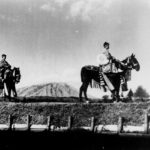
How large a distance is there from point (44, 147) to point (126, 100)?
16.0 meters

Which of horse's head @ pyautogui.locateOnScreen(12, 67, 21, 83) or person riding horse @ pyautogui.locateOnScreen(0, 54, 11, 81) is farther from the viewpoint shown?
horse's head @ pyautogui.locateOnScreen(12, 67, 21, 83)

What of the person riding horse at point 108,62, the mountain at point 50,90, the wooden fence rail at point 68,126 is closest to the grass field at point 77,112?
the wooden fence rail at point 68,126

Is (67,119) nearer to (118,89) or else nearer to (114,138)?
(118,89)

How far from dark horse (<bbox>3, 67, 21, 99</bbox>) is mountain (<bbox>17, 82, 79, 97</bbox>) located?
2002 inches

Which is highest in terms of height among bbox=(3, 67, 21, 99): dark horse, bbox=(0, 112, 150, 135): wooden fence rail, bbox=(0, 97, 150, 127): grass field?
bbox=(3, 67, 21, 99): dark horse

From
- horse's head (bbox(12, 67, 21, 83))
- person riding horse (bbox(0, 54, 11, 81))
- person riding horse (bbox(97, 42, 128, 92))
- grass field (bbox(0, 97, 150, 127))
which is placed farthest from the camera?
horse's head (bbox(12, 67, 21, 83))

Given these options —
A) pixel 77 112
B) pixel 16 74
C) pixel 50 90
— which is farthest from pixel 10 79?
pixel 50 90

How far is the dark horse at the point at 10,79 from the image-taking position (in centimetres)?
3397

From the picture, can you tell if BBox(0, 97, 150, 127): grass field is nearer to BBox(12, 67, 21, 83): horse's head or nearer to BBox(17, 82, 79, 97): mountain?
BBox(12, 67, 21, 83): horse's head

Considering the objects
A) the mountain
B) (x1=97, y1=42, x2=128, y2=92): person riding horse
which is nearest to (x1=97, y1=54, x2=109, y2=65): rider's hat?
(x1=97, y1=42, x2=128, y2=92): person riding horse

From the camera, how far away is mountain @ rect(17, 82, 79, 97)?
88312 millimetres

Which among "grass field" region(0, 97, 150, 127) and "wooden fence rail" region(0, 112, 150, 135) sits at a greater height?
"grass field" region(0, 97, 150, 127)

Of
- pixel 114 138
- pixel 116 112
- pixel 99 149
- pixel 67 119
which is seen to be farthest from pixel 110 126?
pixel 99 149

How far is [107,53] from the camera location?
30.1 metres
